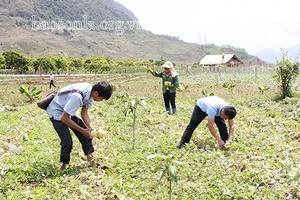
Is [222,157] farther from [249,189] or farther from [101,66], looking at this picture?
[101,66]

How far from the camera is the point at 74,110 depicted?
14.6 feet

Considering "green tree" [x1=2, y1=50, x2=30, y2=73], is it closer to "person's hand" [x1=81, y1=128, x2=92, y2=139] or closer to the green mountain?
"person's hand" [x1=81, y1=128, x2=92, y2=139]

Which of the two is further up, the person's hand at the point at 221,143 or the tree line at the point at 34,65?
the tree line at the point at 34,65

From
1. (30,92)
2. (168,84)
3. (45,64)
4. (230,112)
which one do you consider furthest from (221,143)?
(45,64)

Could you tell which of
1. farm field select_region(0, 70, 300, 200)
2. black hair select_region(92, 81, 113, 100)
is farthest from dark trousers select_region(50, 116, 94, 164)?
black hair select_region(92, 81, 113, 100)

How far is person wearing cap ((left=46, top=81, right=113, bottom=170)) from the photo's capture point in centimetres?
446

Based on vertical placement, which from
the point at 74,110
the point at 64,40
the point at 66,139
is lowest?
the point at 66,139

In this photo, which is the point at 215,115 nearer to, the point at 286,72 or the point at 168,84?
the point at 168,84

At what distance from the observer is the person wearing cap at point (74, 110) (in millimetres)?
4461

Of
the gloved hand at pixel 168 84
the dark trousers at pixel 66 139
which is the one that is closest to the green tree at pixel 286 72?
the gloved hand at pixel 168 84

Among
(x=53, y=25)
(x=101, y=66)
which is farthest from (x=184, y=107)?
(x=53, y=25)

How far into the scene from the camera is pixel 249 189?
402 cm

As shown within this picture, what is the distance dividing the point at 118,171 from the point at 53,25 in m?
179

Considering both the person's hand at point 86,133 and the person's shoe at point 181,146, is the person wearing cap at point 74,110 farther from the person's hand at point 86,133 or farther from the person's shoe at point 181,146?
the person's shoe at point 181,146
